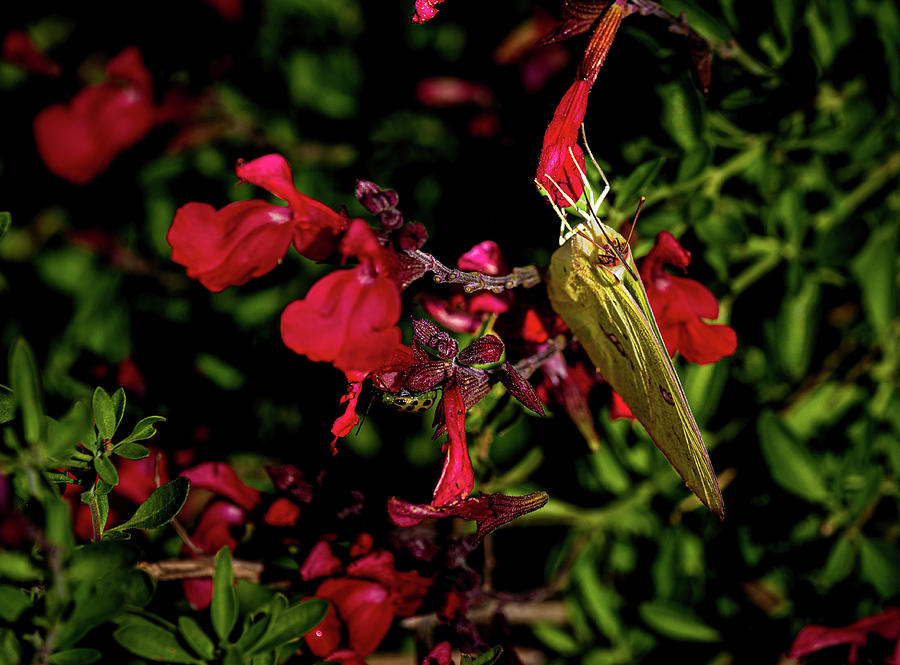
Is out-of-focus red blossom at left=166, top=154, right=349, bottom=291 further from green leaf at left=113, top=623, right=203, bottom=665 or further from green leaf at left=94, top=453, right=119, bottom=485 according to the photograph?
green leaf at left=113, top=623, right=203, bottom=665

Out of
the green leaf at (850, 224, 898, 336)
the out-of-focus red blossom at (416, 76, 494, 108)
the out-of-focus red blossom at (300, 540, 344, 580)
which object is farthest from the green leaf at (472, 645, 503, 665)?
the out-of-focus red blossom at (416, 76, 494, 108)

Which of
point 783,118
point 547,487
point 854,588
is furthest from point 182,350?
point 854,588

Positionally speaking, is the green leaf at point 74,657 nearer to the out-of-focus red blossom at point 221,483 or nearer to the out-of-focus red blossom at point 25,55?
the out-of-focus red blossom at point 221,483

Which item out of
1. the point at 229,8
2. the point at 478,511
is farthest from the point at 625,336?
the point at 229,8

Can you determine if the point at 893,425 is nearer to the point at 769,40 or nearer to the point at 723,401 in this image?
the point at 723,401

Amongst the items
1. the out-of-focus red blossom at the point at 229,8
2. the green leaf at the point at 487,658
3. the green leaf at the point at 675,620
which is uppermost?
the out-of-focus red blossom at the point at 229,8

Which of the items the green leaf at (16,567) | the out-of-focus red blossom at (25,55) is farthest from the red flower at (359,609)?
the out-of-focus red blossom at (25,55)
